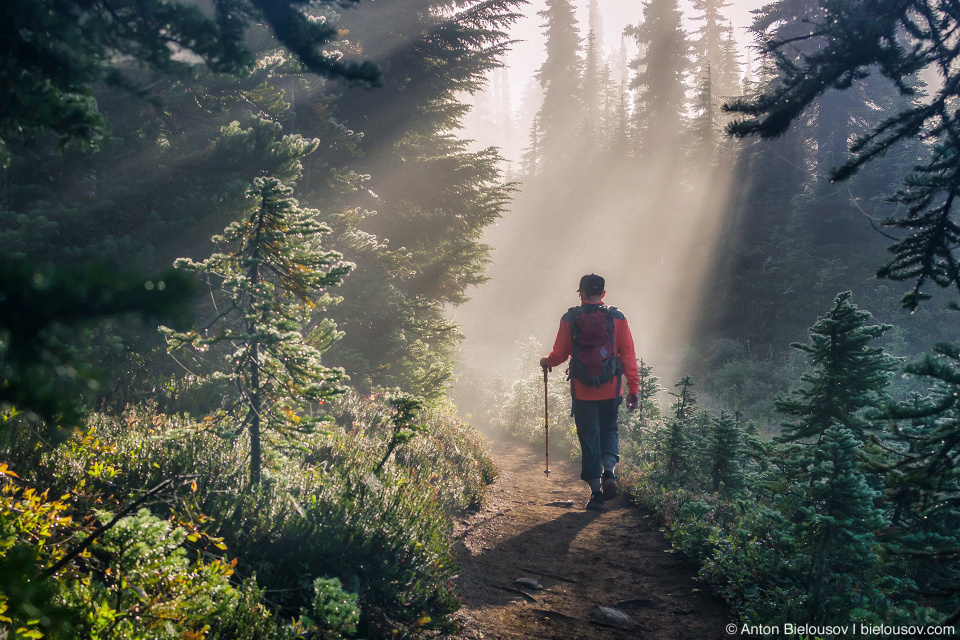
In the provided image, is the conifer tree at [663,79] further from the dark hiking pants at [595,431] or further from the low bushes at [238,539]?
the low bushes at [238,539]

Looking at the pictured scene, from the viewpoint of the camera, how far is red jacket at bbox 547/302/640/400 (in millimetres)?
7047

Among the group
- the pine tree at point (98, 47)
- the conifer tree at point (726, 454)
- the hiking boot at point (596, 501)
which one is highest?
the pine tree at point (98, 47)

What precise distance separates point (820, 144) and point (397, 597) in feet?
110

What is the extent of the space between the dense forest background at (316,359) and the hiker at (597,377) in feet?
2.53

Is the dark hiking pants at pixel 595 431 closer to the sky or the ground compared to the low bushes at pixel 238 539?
closer to the ground

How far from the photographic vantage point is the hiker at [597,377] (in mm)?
7039

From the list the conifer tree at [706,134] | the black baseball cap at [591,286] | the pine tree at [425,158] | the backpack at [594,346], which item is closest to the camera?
the backpack at [594,346]

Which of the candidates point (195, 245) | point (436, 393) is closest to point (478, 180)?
point (436, 393)

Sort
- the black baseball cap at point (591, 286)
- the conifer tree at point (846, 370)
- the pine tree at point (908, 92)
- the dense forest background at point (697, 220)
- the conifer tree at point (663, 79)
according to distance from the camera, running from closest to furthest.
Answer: the pine tree at point (908, 92)
the conifer tree at point (846, 370)
the black baseball cap at point (591, 286)
the dense forest background at point (697, 220)
the conifer tree at point (663, 79)

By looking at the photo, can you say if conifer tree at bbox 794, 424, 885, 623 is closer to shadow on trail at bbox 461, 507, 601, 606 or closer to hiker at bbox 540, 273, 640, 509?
shadow on trail at bbox 461, 507, 601, 606

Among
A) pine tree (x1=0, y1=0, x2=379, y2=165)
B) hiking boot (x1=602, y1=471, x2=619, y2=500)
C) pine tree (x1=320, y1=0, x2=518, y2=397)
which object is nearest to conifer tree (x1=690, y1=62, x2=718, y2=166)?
pine tree (x1=320, y1=0, x2=518, y2=397)

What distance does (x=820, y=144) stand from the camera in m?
27.3

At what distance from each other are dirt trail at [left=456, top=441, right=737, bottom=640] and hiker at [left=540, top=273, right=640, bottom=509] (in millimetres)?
640

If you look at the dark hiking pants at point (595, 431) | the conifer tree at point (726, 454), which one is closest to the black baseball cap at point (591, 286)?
the dark hiking pants at point (595, 431)
